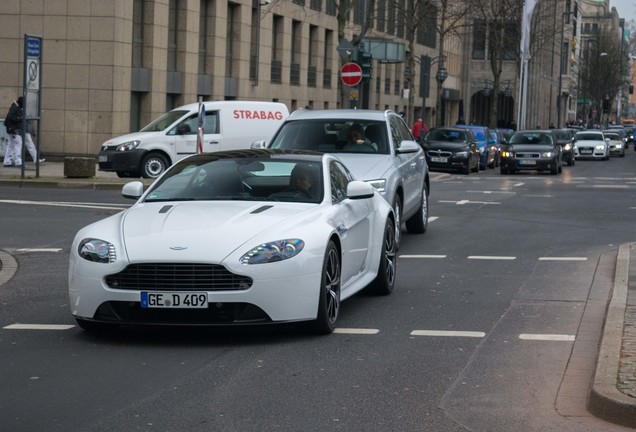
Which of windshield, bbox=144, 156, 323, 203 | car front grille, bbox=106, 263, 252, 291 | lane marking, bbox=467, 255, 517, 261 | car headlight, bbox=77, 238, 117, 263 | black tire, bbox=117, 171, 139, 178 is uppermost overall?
windshield, bbox=144, 156, 323, 203

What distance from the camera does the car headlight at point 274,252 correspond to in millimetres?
8773

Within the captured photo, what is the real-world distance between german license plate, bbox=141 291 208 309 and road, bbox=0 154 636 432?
1.02ft

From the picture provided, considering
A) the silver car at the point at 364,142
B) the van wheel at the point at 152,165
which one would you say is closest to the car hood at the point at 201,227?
the silver car at the point at 364,142

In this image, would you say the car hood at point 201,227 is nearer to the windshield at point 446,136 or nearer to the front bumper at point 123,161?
the front bumper at point 123,161

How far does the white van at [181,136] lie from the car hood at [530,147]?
1311 centimetres

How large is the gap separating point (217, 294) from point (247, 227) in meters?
0.63

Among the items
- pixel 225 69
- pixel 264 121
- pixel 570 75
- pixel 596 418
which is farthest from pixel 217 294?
pixel 570 75

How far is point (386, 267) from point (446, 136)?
3149 centimetres

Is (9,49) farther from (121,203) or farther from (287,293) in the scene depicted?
(287,293)

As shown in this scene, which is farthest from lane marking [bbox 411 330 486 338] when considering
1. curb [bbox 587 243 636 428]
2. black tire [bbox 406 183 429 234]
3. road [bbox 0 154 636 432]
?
black tire [bbox 406 183 429 234]

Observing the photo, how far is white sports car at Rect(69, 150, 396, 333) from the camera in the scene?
8.72 meters

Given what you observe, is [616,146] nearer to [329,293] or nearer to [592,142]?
[592,142]

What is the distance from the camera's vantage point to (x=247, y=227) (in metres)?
9.09

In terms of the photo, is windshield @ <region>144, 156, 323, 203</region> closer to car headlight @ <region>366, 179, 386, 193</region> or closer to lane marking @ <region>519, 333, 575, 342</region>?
lane marking @ <region>519, 333, 575, 342</region>
